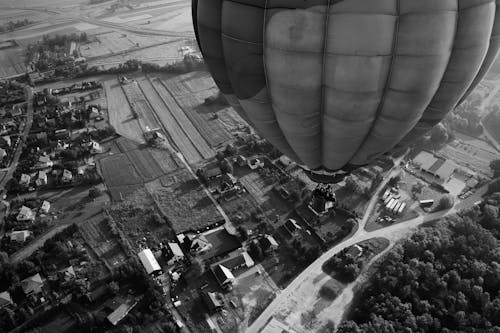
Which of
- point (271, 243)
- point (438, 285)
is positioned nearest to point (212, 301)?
point (271, 243)

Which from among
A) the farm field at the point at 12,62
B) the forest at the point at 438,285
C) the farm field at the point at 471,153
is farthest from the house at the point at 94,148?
the farm field at the point at 471,153

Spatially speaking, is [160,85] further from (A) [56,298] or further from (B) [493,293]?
(B) [493,293]

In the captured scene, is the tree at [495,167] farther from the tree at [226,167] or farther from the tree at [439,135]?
the tree at [226,167]

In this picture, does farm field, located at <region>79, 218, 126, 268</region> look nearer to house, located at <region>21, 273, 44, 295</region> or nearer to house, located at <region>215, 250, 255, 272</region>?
house, located at <region>21, 273, 44, 295</region>

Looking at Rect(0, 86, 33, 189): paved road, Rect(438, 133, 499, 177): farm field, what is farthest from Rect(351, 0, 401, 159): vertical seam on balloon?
Rect(0, 86, 33, 189): paved road

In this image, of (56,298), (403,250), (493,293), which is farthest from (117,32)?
(493,293)

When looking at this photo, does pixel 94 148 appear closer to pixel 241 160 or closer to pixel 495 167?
pixel 241 160

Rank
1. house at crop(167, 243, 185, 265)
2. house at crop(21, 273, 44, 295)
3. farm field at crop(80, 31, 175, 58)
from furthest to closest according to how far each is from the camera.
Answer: farm field at crop(80, 31, 175, 58) < house at crop(167, 243, 185, 265) < house at crop(21, 273, 44, 295)
